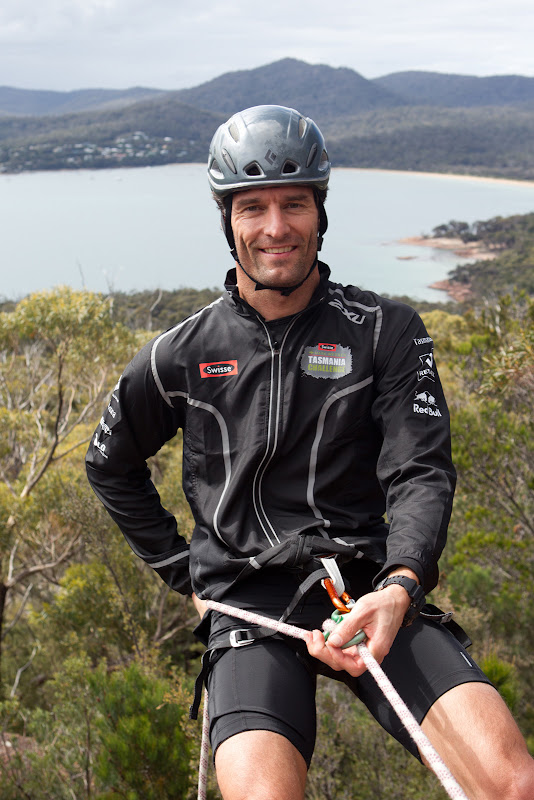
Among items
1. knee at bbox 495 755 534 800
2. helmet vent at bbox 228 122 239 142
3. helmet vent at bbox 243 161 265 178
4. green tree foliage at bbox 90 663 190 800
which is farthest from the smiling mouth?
green tree foliage at bbox 90 663 190 800

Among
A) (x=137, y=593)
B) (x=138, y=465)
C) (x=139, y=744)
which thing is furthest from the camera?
(x=137, y=593)

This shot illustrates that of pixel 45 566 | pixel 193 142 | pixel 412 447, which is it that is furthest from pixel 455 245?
pixel 412 447

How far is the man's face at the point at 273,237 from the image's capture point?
2.57 metres

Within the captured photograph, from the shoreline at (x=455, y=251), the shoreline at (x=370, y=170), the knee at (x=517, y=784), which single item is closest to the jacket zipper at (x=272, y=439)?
the knee at (x=517, y=784)

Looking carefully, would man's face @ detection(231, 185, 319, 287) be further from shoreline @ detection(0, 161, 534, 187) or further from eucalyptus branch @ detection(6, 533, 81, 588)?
shoreline @ detection(0, 161, 534, 187)

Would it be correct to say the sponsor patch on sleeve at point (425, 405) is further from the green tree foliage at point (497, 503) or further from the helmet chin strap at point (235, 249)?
the green tree foliage at point (497, 503)

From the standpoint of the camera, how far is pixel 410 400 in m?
2.41

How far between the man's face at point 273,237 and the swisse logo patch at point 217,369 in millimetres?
339

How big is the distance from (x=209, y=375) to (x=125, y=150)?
150 meters

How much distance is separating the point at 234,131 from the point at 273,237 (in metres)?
0.54

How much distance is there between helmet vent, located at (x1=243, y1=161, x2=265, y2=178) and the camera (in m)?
2.57

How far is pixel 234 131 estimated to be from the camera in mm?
2738

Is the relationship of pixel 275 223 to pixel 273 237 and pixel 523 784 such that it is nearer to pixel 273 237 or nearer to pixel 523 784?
pixel 273 237

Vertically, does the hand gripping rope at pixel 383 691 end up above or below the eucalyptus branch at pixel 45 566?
above
